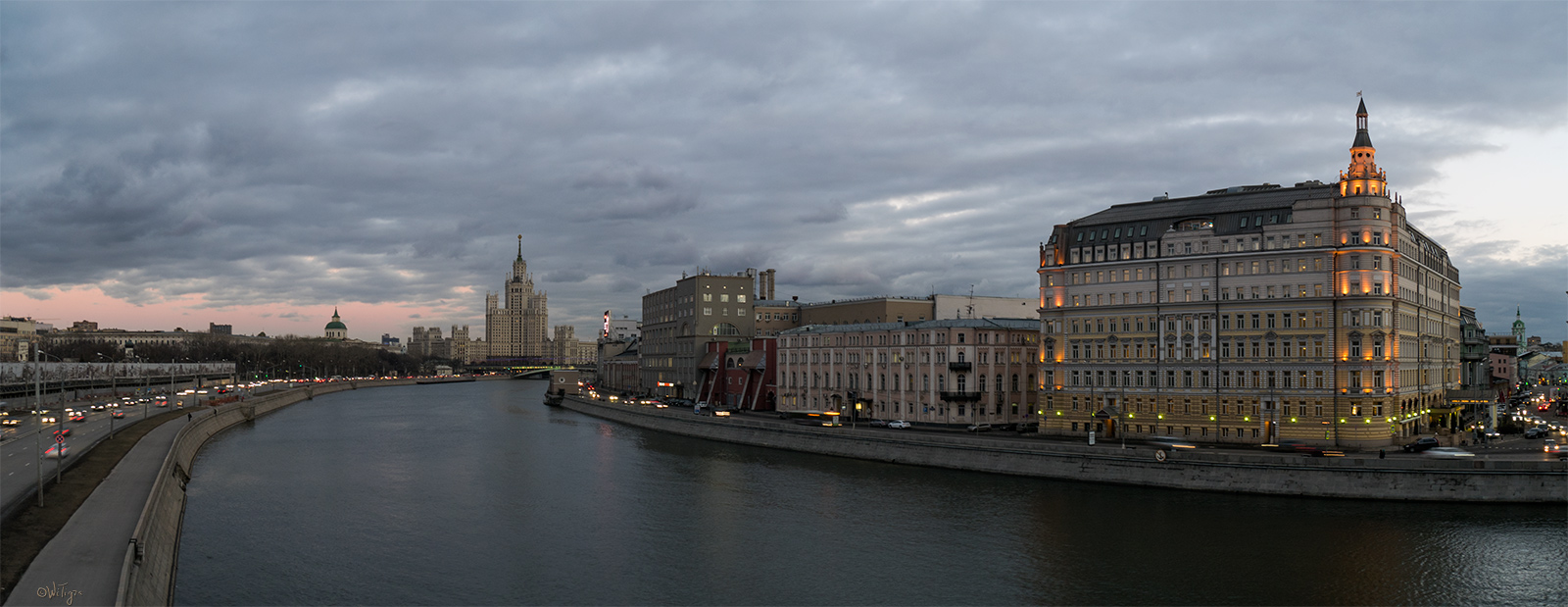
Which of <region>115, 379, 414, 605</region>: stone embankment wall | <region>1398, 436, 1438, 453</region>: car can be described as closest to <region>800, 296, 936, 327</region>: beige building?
<region>1398, 436, 1438, 453</region>: car

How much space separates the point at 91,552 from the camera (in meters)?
34.7

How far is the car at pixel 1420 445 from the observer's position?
213 feet

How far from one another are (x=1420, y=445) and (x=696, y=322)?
9062cm

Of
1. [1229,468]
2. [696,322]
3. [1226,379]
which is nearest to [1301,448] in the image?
[1229,468]

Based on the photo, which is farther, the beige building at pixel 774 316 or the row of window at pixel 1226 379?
the beige building at pixel 774 316

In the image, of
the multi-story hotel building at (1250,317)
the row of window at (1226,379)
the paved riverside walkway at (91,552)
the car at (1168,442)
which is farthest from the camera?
the car at (1168,442)

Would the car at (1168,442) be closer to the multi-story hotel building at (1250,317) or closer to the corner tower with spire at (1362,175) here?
the multi-story hotel building at (1250,317)

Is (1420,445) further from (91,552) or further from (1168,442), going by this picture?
(91,552)

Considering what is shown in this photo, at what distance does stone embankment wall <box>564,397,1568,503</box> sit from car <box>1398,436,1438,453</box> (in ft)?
32.2

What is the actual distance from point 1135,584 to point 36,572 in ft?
133

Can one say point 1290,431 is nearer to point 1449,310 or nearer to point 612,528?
point 1449,310

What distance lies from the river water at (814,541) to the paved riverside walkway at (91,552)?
3396mm

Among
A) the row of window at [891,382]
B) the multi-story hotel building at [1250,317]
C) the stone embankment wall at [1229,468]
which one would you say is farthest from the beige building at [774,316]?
the multi-story hotel building at [1250,317]

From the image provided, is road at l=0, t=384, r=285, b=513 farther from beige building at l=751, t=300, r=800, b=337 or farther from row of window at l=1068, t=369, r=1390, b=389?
beige building at l=751, t=300, r=800, b=337
